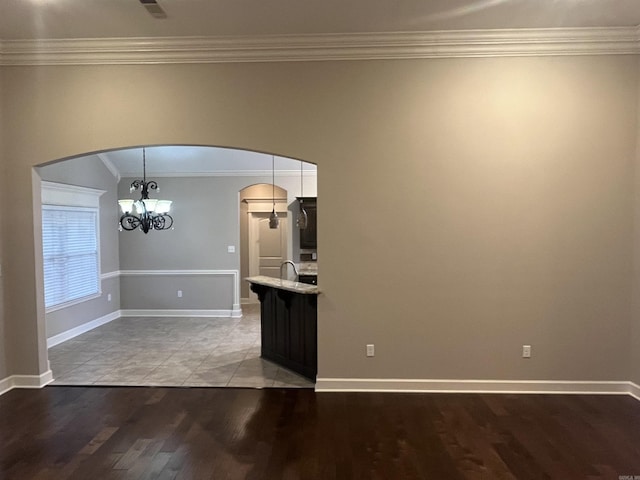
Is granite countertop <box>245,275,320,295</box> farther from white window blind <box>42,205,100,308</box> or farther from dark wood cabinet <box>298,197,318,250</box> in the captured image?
white window blind <box>42,205,100,308</box>

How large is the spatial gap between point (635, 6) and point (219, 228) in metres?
6.67

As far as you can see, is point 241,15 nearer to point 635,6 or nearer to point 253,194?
point 635,6

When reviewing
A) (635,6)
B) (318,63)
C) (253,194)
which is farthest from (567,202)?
(253,194)

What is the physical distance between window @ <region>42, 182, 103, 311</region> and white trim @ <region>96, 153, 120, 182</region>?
59 cm

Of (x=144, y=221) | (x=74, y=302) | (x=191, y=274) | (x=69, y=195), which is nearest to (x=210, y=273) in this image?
(x=191, y=274)

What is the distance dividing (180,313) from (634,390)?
6.93 meters

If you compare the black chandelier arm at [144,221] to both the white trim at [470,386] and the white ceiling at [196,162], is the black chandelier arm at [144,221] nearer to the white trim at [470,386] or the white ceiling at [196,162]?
the white ceiling at [196,162]

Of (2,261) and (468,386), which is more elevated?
(2,261)

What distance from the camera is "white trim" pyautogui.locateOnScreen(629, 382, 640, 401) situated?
3799mm

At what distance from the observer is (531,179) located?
12.8 ft

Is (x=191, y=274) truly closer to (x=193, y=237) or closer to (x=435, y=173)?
(x=193, y=237)

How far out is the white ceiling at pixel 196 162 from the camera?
7.35m

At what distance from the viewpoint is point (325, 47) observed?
3.88m

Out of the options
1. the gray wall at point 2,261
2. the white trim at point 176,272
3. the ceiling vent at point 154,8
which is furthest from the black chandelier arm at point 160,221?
the ceiling vent at point 154,8
